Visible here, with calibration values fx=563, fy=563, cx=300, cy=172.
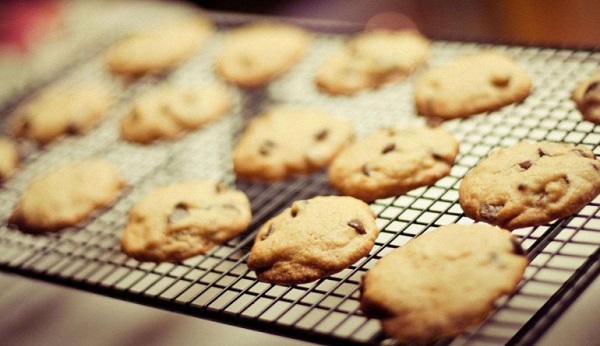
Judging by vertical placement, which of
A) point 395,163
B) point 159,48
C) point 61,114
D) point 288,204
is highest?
point 159,48

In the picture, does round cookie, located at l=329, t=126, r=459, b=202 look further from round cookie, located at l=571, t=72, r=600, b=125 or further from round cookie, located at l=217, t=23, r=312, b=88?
round cookie, located at l=217, t=23, r=312, b=88

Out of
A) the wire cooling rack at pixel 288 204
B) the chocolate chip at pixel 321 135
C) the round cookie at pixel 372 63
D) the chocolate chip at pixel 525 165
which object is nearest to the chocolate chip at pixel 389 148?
the wire cooling rack at pixel 288 204

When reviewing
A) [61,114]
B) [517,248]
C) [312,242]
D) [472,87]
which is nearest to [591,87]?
[472,87]

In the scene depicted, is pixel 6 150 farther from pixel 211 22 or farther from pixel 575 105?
Result: pixel 575 105

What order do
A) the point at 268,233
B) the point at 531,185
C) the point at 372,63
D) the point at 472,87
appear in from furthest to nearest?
the point at 372,63 → the point at 472,87 → the point at 268,233 → the point at 531,185

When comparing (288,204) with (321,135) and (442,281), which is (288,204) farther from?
(442,281)

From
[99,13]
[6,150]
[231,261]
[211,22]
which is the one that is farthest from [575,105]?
[99,13]
